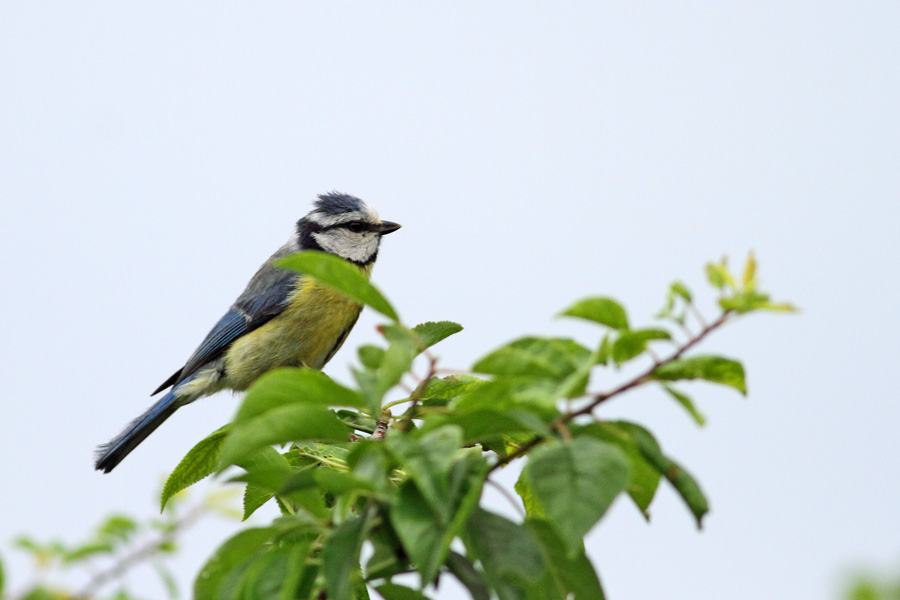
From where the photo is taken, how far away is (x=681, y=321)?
1180 millimetres

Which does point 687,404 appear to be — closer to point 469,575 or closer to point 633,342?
point 633,342

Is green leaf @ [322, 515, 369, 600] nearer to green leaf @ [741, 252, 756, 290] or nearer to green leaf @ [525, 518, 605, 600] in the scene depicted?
green leaf @ [525, 518, 605, 600]

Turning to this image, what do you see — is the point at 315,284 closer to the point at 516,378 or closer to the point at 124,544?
the point at 124,544

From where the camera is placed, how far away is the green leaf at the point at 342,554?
1244 mm

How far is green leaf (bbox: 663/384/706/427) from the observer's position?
120cm

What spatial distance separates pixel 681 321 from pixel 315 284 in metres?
4.04

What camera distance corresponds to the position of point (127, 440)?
181 inches

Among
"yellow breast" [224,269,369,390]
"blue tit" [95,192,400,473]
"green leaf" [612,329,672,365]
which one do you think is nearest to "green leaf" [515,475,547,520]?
"green leaf" [612,329,672,365]

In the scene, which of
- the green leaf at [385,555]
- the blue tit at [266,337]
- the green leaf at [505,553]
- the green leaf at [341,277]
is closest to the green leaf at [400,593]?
the green leaf at [385,555]

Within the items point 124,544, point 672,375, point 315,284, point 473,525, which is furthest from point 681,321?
point 315,284

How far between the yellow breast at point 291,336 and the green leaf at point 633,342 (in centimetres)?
387

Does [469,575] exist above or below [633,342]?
below

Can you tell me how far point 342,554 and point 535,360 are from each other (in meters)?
0.40

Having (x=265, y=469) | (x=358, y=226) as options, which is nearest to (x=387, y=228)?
(x=358, y=226)
